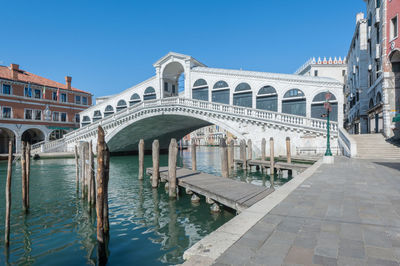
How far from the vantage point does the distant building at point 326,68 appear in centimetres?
3341

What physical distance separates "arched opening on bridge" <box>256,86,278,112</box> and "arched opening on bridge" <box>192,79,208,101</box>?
518cm

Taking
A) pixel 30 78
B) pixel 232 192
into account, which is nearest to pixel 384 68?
pixel 232 192

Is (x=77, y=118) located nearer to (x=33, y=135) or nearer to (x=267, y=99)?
(x=33, y=135)

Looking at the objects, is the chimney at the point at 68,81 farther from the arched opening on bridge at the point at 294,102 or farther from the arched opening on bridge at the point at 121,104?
the arched opening on bridge at the point at 294,102

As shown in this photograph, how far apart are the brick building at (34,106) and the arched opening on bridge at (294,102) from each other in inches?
1022

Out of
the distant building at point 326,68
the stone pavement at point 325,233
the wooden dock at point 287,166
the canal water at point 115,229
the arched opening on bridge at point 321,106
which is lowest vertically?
the canal water at point 115,229

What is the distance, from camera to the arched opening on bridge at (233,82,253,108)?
21.0m

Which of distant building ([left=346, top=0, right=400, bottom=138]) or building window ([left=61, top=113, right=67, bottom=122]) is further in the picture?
building window ([left=61, top=113, right=67, bottom=122])

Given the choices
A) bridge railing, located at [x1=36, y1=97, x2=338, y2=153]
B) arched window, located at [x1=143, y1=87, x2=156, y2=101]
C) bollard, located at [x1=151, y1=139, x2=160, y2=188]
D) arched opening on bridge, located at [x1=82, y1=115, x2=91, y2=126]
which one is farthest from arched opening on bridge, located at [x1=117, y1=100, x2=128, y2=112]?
bollard, located at [x1=151, y1=139, x2=160, y2=188]

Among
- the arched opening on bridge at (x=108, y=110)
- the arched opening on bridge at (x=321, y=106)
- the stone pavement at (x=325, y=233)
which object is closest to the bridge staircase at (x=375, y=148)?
the arched opening on bridge at (x=321, y=106)

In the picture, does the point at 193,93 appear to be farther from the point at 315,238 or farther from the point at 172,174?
the point at 315,238

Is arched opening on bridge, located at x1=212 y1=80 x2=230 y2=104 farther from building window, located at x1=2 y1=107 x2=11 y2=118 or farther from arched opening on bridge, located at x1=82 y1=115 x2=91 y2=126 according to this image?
building window, located at x1=2 y1=107 x2=11 y2=118

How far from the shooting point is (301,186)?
5617 mm

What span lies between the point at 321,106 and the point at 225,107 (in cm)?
718
